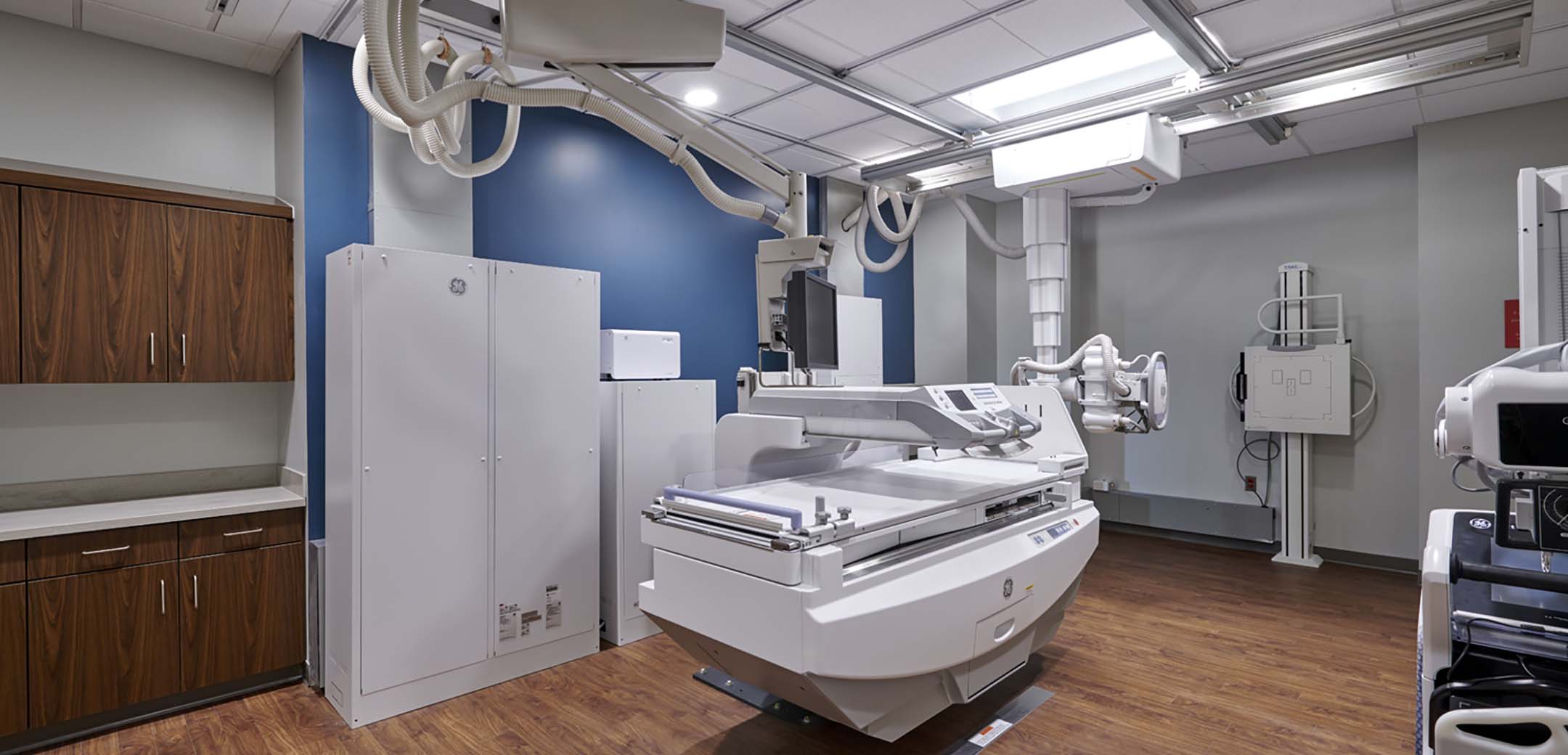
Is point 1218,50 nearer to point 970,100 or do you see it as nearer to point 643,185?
point 970,100

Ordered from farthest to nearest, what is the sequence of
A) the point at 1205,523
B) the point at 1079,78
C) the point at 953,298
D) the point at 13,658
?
the point at 953,298 → the point at 1205,523 → the point at 1079,78 → the point at 13,658

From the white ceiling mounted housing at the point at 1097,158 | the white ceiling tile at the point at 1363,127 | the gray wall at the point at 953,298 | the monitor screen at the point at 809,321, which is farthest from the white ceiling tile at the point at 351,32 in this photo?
the white ceiling tile at the point at 1363,127

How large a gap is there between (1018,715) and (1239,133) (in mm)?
3785

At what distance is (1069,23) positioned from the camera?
3201mm

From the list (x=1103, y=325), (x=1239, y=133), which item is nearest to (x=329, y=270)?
(x=1239, y=133)

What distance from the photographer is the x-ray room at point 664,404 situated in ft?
6.68

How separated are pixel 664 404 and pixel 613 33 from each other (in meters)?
2.02

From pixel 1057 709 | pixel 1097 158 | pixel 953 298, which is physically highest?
pixel 1097 158

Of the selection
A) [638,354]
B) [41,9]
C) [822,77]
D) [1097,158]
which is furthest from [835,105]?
[41,9]

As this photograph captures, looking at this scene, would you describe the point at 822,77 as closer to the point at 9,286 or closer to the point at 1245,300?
the point at 9,286

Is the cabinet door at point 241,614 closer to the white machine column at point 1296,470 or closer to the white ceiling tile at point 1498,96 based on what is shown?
the white machine column at point 1296,470

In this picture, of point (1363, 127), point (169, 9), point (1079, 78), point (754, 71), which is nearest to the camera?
point (169, 9)

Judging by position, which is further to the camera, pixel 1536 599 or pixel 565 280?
pixel 565 280

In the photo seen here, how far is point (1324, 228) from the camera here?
16.5 ft
